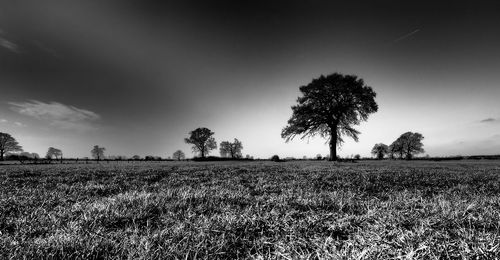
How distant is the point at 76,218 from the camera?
269cm

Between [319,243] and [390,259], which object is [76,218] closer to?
[319,243]

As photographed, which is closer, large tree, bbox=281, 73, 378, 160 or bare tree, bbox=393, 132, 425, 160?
large tree, bbox=281, 73, 378, 160

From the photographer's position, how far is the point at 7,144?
103688 mm

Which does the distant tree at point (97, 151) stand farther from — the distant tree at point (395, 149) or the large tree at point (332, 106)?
the distant tree at point (395, 149)

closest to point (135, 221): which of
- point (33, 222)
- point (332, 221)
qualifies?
point (33, 222)

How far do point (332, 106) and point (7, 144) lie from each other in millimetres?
140073

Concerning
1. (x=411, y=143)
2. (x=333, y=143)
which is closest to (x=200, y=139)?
(x=333, y=143)

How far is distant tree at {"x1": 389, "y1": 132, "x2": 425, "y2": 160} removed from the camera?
102m

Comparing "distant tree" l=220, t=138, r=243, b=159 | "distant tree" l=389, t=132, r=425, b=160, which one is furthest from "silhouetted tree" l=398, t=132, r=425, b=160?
"distant tree" l=220, t=138, r=243, b=159

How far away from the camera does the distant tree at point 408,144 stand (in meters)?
102

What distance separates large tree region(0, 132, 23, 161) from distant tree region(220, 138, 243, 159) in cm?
9585

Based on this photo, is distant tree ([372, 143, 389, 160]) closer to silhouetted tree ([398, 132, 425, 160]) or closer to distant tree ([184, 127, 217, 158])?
silhouetted tree ([398, 132, 425, 160])

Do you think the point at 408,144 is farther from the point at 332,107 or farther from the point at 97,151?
the point at 97,151

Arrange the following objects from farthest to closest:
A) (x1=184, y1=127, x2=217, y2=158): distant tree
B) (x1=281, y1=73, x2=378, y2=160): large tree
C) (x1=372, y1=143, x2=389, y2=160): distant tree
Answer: (x1=372, y1=143, x2=389, y2=160): distant tree < (x1=184, y1=127, x2=217, y2=158): distant tree < (x1=281, y1=73, x2=378, y2=160): large tree
